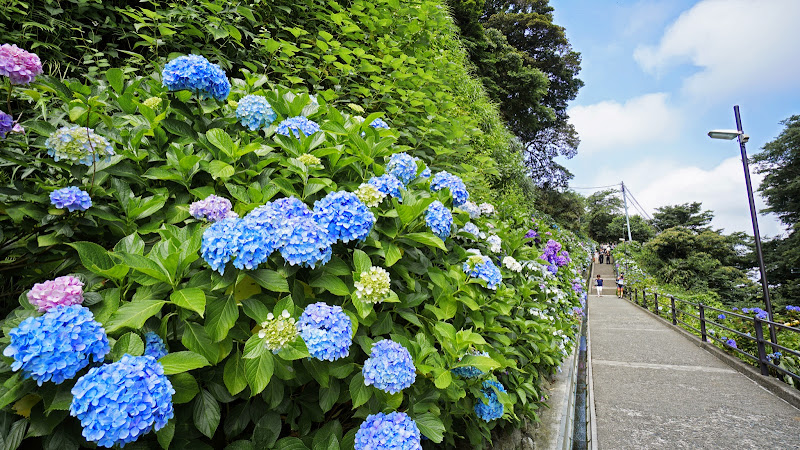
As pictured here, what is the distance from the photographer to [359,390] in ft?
3.96

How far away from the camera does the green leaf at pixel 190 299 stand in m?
0.88

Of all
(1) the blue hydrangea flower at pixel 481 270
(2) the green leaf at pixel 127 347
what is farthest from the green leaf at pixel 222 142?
(1) the blue hydrangea flower at pixel 481 270

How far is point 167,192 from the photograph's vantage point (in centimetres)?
138

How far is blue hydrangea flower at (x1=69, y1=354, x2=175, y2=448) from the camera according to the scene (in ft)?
2.42

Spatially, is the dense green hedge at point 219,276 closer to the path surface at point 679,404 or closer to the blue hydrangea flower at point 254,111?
the blue hydrangea flower at point 254,111

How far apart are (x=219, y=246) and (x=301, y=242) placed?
0.75 ft

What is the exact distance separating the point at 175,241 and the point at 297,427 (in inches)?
29.2

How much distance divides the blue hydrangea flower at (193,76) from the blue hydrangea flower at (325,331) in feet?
3.56

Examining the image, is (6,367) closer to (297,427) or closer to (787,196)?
(297,427)

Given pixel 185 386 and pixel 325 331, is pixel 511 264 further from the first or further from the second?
pixel 185 386

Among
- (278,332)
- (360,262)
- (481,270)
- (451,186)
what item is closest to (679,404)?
(481,270)

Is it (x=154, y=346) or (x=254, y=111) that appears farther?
(x=254, y=111)

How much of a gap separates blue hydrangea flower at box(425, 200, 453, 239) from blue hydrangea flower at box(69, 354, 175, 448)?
3.68ft

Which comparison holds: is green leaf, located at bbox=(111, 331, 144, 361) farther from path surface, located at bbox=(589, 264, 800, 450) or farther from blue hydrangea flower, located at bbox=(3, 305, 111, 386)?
path surface, located at bbox=(589, 264, 800, 450)
